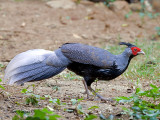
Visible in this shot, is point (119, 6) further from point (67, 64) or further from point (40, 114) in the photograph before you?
point (40, 114)

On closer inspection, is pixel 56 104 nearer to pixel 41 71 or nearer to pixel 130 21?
pixel 41 71

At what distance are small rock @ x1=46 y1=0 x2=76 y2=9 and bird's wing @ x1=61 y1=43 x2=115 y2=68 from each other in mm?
6022

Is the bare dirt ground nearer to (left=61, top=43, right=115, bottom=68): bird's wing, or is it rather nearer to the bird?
the bird

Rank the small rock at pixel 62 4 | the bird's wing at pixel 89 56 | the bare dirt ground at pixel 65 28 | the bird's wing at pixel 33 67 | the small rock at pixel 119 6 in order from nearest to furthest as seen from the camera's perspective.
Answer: the bird's wing at pixel 33 67 < the bird's wing at pixel 89 56 < the bare dirt ground at pixel 65 28 < the small rock at pixel 62 4 < the small rock at pixel 119 6

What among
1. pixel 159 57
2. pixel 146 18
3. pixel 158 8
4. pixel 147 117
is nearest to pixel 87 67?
pixel 147 117

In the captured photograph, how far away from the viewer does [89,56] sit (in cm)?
463

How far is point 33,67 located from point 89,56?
0.84 m

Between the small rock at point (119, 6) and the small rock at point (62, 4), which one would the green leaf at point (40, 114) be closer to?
the small rock at point (62, 4)

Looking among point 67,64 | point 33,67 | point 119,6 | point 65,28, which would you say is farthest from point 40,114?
point 119,6

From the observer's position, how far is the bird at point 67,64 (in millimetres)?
4465

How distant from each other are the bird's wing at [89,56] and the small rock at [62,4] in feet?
19.8

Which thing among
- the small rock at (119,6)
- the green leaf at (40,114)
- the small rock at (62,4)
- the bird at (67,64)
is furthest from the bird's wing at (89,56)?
the small rock at (119,6)

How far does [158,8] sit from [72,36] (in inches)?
182

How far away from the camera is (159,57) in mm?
6797
